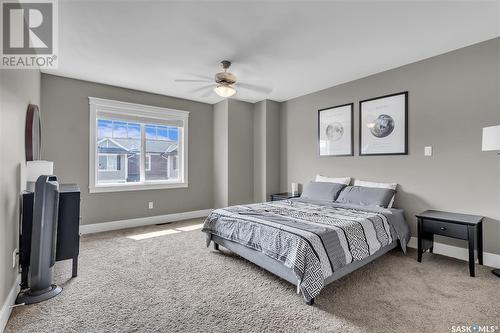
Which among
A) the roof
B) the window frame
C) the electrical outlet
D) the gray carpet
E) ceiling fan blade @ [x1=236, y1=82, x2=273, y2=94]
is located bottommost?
the gray carpet

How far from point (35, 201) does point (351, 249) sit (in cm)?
285

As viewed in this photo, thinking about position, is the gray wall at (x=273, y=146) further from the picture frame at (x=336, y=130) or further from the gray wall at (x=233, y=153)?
the picture frame at (x=336, y=130)

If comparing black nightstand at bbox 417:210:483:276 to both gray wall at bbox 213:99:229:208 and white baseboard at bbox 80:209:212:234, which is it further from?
white baseboard at bbox 80:209:212:234

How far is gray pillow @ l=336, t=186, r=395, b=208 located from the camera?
3.28m

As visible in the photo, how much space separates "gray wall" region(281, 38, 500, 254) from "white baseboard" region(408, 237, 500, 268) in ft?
0.21

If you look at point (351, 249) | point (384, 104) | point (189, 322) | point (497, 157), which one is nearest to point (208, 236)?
point (189, 322)

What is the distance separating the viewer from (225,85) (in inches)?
125

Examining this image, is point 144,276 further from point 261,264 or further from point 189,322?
point 261,264

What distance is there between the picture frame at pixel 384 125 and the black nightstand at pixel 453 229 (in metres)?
1.00

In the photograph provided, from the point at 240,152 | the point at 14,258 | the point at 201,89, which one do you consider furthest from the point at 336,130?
the point at 14,258

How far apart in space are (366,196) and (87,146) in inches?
174

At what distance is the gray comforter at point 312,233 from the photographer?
6.66 feet

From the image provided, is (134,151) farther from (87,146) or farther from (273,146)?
(273,146)

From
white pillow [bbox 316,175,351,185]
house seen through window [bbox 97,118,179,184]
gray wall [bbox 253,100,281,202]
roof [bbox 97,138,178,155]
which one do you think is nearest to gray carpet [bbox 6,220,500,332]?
white pillow [bbox 316,175,351,185]
